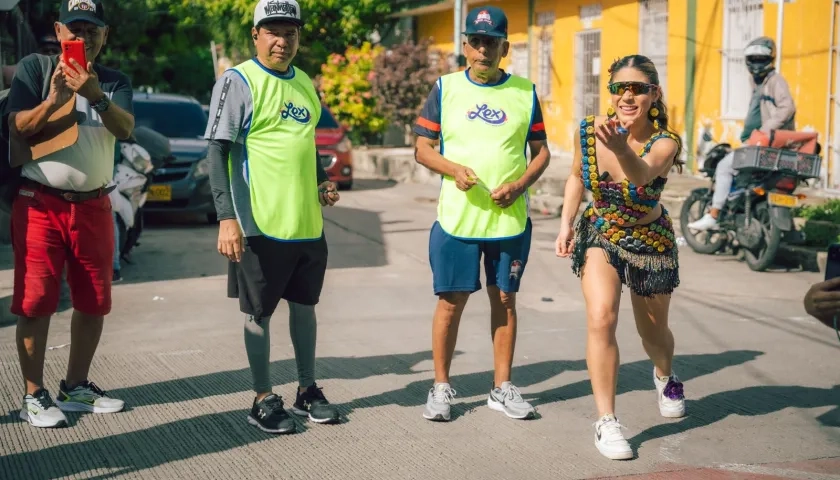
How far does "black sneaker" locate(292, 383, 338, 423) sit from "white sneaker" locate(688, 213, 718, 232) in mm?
6565

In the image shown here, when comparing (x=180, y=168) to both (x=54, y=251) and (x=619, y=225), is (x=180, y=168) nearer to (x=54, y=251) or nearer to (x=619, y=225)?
(x=54, y=251)

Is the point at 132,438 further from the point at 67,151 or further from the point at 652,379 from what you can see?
the point at 652,379

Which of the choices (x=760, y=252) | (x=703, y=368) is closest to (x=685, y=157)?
(x=760, y=252)

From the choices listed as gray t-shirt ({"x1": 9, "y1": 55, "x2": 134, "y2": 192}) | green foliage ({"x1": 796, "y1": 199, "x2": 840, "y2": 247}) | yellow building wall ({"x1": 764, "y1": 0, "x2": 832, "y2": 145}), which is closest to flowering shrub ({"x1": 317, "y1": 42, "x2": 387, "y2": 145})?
yellow building wall ({"x1": 764, "y1": 0, "x2": 832, "y2": 145})

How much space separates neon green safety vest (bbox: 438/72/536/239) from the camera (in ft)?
18.2

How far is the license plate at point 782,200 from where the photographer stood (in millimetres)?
10438

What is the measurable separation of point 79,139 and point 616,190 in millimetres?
2627

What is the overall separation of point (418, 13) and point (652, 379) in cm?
2234

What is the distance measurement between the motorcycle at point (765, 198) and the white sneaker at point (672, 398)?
5186 millimetres

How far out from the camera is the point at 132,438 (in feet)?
17.4

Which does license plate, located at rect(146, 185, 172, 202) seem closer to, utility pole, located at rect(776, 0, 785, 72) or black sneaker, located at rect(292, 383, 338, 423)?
utility pole, located at rect(776, 0, 785, 72)

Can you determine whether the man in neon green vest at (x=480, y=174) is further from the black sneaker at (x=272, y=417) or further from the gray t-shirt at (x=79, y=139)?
the gray t-shirt at (x=79, y=139)

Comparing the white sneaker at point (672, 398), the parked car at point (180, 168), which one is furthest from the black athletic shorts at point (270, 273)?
the parked car at point (180, 168)

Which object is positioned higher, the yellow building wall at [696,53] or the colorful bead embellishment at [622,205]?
the yellow building wall at [696,53]
